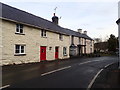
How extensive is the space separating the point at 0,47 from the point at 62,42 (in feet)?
46.2

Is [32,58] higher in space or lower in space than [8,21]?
lower

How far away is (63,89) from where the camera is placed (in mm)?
6309

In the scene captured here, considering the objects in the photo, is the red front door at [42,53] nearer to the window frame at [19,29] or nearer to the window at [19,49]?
the window at [19,49]

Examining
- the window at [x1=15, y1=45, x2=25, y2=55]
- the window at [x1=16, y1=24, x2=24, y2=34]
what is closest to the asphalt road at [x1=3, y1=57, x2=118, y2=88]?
the window at [x1=15, y1=45, x2=25, y2=55]

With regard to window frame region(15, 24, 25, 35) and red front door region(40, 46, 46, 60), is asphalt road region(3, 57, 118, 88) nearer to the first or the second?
window frame region(15, 24, 25, 35)

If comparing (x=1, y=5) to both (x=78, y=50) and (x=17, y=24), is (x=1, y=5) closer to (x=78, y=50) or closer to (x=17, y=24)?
(x=17, y=24)

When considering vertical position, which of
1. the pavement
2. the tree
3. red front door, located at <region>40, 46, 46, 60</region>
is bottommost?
the pavement

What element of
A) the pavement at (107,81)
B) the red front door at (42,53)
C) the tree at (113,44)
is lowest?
the pavement at (107,81)

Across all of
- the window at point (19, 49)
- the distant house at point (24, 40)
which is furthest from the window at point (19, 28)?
the window at point (19, 49)

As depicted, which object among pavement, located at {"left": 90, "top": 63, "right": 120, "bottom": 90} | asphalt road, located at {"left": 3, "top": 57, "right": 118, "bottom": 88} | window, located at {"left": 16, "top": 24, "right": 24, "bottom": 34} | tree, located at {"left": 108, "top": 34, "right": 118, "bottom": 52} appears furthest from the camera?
tree, located at {"left": 108, "top": 34, "right": 118, "bottom": 52}

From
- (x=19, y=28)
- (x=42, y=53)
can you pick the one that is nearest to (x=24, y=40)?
(x=19, y=28)

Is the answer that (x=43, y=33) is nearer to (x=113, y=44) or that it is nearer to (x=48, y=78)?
(x=48, y=78)

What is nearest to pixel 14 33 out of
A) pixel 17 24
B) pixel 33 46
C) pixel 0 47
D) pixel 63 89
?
pixel 17 24

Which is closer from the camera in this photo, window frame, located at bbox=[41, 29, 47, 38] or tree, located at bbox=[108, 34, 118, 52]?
window frame, located at bbox=[41, 29, 47, 38]
